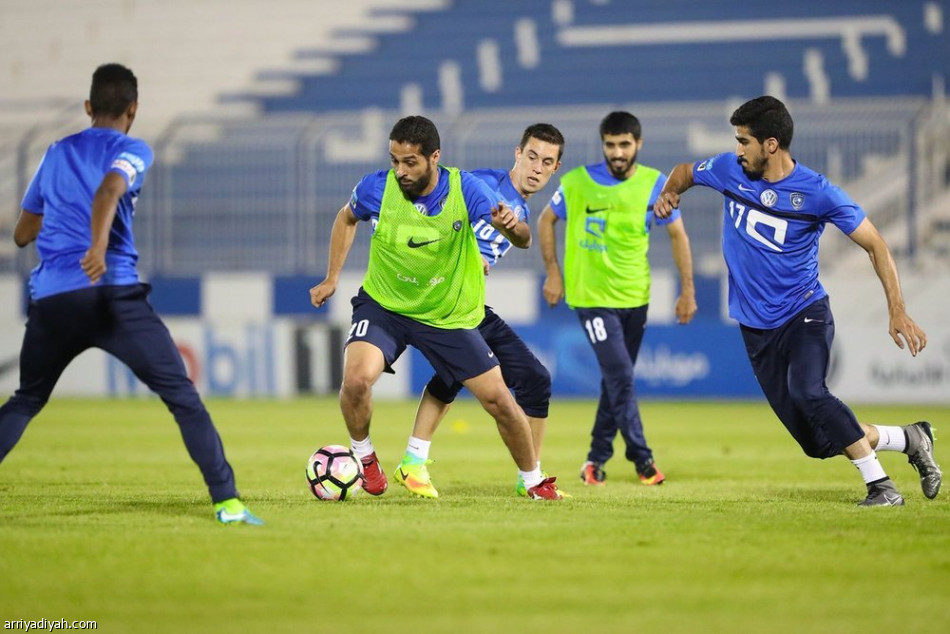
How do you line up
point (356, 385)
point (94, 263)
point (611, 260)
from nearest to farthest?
point (94, 263)
point (356, 385)
point (611, 260)

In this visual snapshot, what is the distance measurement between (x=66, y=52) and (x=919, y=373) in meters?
20.6

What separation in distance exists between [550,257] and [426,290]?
92.5 inches

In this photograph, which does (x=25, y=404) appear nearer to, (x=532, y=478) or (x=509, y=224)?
(x=509, y=224)

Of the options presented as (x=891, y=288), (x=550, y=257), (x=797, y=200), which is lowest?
(x=891, y=288)

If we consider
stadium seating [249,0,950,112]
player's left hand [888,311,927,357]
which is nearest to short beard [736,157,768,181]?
player's left hand [888,311,927,357]

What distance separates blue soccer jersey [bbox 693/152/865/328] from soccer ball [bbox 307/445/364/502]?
7.86 feet

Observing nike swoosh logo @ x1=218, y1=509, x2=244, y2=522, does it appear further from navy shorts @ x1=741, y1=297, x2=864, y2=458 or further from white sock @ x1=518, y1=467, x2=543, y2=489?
navy shorts @ x1=741, y1=297, x2=864, y2=458

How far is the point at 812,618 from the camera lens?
4391mm

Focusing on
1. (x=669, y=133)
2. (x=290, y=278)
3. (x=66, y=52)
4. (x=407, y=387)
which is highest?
(x=66, y=52)

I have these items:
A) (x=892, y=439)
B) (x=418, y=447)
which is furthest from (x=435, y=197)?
(x=892, y=439)

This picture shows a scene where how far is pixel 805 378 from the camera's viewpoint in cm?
743

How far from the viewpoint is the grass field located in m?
4.45

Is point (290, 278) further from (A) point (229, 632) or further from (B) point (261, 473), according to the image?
(A) point (229, 632)

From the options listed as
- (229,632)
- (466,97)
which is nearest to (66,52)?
(466,97)
